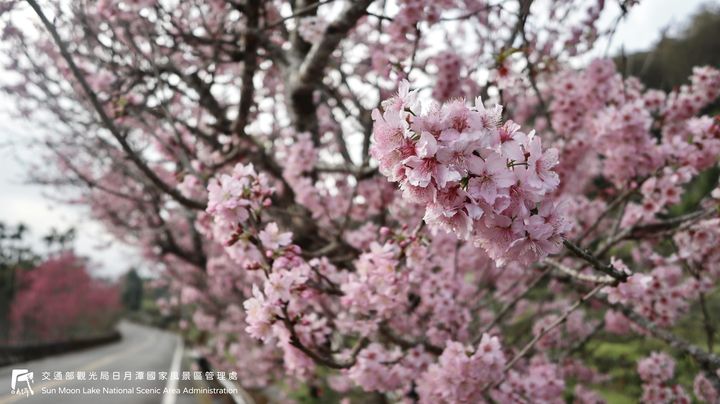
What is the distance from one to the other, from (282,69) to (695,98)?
343cm

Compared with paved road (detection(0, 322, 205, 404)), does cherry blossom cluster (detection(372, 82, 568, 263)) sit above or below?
above

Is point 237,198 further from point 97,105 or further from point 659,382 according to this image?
point 659,382

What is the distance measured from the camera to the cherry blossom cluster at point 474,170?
108cm

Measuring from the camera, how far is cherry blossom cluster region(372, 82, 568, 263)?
1.08 metres

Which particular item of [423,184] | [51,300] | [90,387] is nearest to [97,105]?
[423,184]

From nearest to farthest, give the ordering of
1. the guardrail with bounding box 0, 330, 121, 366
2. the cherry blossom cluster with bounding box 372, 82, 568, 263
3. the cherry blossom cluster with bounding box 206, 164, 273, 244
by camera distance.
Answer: the cherry blossom cluster with bounding box 372, 82, 568, 263 < the cherry blossom cluster with bounding box 206, 164, 273, 244 < the guardrail with bounding box 0, 330, 121, 366

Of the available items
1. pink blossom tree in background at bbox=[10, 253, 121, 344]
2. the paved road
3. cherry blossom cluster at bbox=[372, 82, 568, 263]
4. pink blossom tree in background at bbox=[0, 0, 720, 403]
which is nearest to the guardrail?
the paved road

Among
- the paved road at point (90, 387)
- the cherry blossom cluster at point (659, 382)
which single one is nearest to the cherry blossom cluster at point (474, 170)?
the cherry blossom cluster at point (659, 382)

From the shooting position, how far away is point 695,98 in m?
3.77

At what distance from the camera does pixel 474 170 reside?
1085mm

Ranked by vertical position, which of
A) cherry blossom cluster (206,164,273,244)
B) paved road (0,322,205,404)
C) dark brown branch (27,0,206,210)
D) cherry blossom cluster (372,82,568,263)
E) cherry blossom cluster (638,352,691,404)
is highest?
dark brown branch (27,0,206,210)

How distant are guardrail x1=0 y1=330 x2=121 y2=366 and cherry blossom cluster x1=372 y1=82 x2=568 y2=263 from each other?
60.9 feet

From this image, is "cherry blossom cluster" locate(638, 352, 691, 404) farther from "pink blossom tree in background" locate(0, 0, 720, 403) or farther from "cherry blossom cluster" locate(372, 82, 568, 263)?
"cherry blossom cluster" locate(372, 82, 568, 263)

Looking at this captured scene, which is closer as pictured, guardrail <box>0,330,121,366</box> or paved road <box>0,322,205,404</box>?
paved road <box>0,322,205,404</box>
